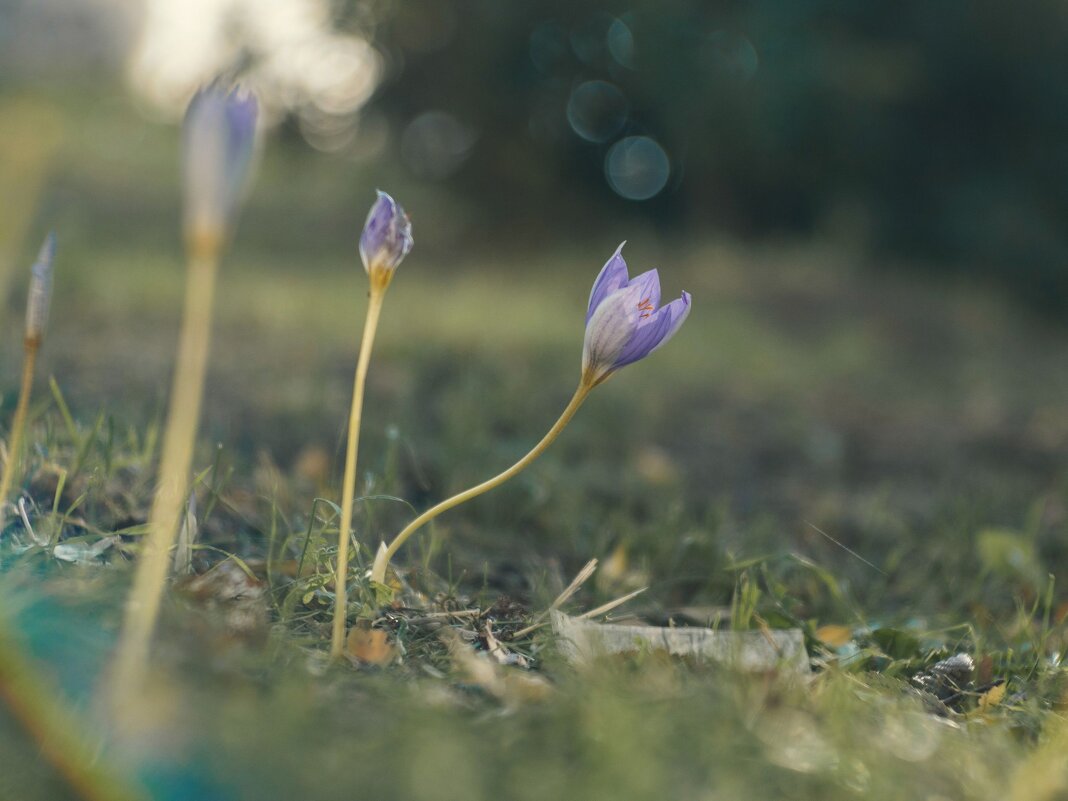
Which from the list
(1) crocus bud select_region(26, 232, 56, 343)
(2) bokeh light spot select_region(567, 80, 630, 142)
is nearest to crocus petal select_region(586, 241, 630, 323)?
(1) crocus bud select_region(26, 232, 56, 343)

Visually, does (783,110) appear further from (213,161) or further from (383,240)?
(213,161)

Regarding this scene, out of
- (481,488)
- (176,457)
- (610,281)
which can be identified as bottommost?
(481,488)

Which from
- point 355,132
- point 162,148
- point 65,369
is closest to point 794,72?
point 355,132

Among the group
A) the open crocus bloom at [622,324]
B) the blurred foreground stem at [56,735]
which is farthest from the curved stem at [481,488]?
the blurred foreground stem at [56,735]

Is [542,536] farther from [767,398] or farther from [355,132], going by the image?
[355,132]

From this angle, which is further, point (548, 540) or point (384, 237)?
point (548, 540)

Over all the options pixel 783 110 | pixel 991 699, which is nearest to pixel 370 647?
pixel 991 699

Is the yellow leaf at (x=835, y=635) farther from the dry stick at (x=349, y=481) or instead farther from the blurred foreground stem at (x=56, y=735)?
the blurred foreground stem at (x=56, y=735)

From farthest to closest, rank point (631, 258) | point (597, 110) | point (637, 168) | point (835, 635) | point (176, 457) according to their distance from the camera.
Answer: point (637, 168) → point (597, 110) → point (631, 258) → point (835, 635) → point (176, 457)
